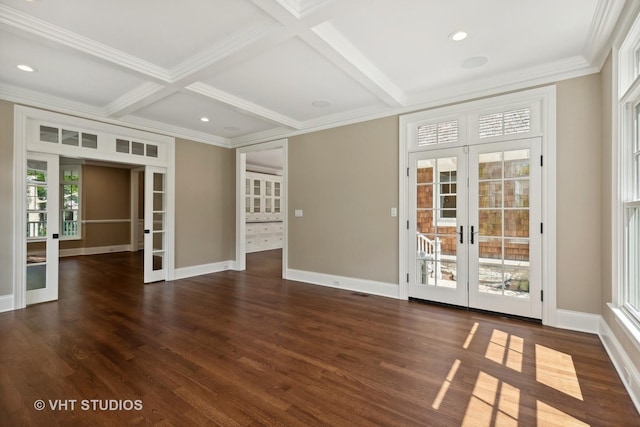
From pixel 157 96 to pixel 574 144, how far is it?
15.7 feet

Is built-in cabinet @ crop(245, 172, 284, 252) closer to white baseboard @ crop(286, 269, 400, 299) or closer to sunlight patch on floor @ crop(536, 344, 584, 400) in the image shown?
white baseboard @ crop(286, 269, 400, 299)

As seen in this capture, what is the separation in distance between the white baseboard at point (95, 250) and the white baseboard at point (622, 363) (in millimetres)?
10798

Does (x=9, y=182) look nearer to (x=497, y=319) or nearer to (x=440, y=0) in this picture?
(x=440, y=0)

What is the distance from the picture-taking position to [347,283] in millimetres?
4867

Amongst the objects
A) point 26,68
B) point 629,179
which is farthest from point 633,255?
point 26,68

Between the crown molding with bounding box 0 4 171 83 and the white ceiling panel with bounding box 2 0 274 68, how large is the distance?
0.06 m

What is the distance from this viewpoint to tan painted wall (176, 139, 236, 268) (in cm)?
576

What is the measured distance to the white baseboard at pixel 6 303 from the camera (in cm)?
374

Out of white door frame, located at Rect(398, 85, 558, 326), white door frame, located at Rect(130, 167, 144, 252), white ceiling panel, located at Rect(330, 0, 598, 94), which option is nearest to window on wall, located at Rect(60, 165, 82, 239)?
white door frame, located at Rect(130, 167, 144, 252)

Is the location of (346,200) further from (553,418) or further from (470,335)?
(553,418)

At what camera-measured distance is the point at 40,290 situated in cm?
413

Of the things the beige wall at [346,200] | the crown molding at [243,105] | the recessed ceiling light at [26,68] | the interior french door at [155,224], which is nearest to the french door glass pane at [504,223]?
the beige wall at [346,200]

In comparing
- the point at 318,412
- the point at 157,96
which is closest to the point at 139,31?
the point at 157,96

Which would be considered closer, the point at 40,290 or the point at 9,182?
the point at 9,182
